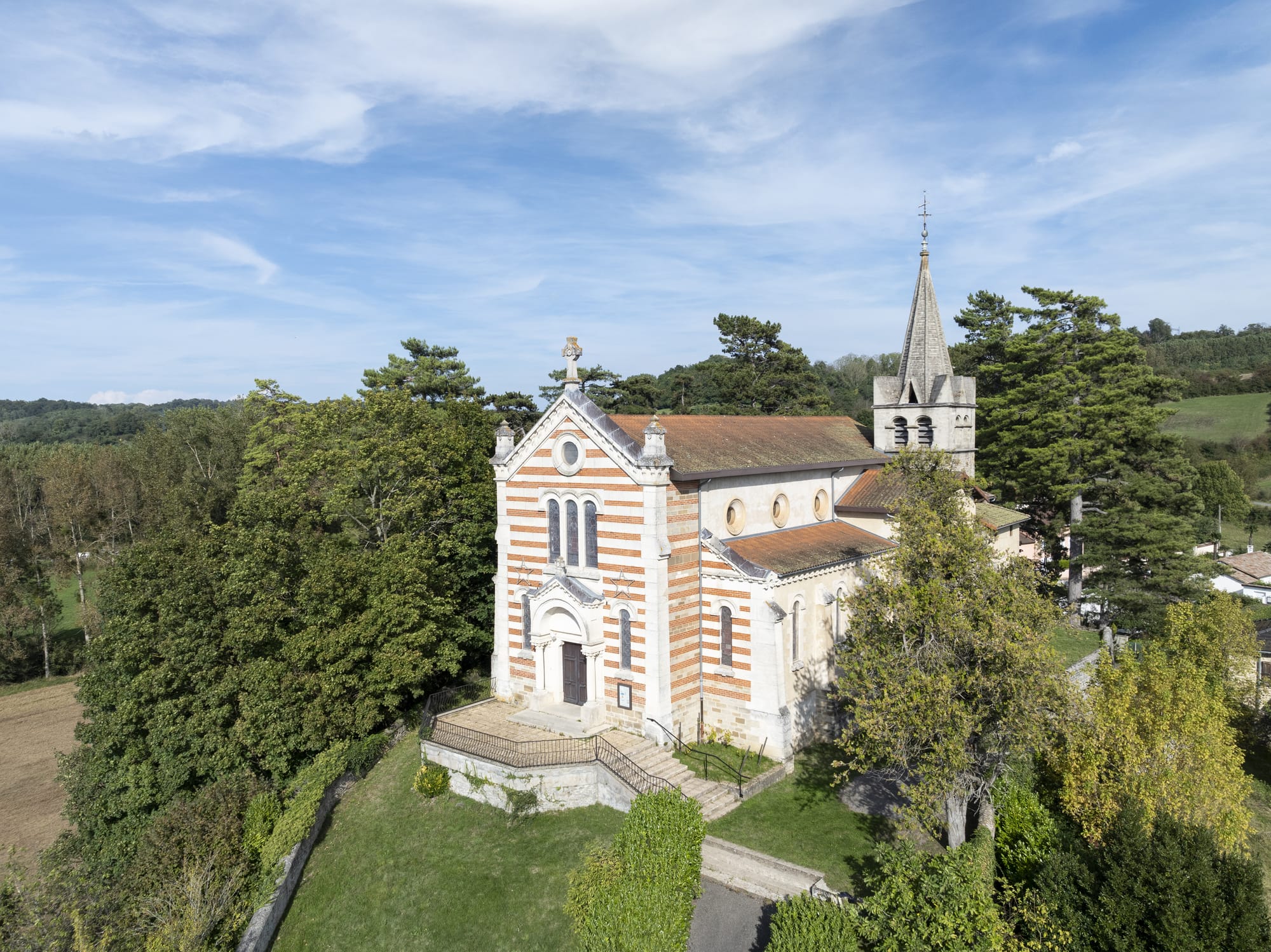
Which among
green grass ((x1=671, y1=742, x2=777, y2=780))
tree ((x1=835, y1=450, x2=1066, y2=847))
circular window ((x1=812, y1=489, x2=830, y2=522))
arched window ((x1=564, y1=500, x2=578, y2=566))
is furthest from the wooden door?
circular window ((x1=812, y1=489, x2=830, y2=522))

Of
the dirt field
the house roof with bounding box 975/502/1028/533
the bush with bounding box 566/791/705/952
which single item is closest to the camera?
the bush with bounding box 566/791/705/952

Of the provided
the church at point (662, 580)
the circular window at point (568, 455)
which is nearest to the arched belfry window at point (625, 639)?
the church at point (662, 580)

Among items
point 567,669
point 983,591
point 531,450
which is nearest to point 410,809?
point 567,669

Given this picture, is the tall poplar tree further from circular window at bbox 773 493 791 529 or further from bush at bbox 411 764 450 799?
bush at bbox 411 764 450 799

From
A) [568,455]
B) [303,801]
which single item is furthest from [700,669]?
[303,801]

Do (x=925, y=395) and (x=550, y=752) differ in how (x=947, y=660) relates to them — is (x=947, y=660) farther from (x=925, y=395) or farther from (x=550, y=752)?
(x=925, y=395)

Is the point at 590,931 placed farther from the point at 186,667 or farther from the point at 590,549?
the point at 186,667
